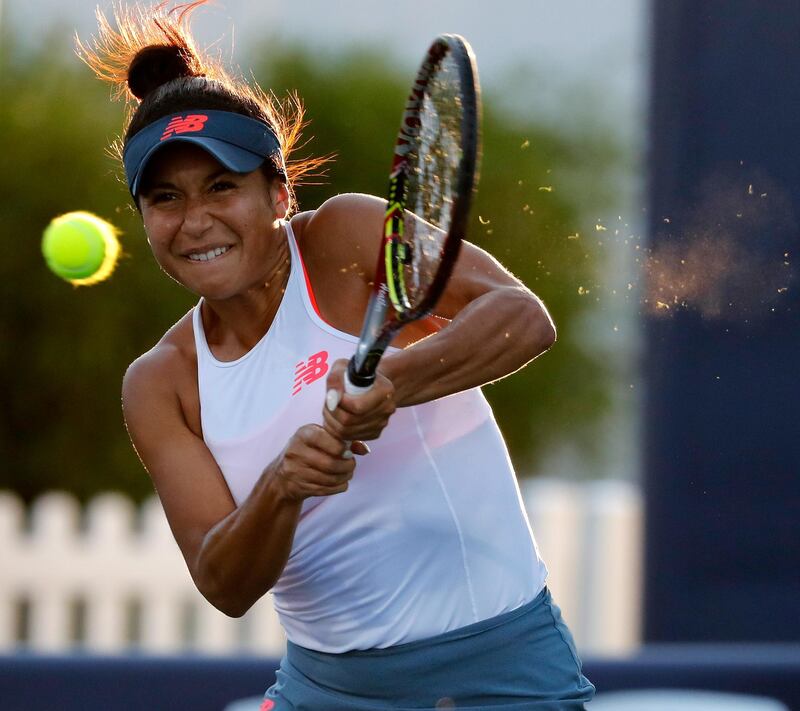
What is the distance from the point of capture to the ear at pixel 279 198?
7.34 feet

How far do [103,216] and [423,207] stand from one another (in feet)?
15.7

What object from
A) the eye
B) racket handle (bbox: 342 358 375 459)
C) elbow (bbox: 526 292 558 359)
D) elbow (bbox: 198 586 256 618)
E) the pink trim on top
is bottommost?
elbow (bbox: 198 586 256 618)

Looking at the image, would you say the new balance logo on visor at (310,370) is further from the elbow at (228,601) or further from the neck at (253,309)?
the elbow at (228,601)

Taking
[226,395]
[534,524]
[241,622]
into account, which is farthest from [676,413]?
[226,395]

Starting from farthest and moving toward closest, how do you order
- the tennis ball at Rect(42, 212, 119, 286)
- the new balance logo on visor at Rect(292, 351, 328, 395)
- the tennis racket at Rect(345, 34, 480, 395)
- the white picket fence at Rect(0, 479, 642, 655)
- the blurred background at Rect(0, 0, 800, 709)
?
the white picket fence at Rect(0, 479, 642, 655), the blurred background at Rect(0, 0, 800, 709), the tennis ball at Rect(42, 212, 119, 286), the new balance logo on visor at Rect(292, 351, 328, 395), the tennis racket at Rect(345, 34, 480, 395)

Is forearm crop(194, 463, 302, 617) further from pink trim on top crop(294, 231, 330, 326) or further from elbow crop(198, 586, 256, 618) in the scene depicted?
pink trim on top crop(294, 231, 330, 326)

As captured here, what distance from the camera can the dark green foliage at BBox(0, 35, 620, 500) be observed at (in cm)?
666

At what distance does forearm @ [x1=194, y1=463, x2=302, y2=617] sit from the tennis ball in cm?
78

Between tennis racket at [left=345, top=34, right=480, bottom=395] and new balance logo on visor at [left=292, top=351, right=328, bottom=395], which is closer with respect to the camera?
tennis racket at [left=345, top=34, right=480, bottom=395]

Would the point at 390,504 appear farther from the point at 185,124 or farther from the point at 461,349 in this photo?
the point at 185,124

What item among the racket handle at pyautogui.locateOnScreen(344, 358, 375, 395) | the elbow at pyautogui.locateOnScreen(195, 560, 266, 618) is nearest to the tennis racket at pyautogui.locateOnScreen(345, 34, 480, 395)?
the racket handle at pyautogui.locateOnScreen(344, 358, 375, 395)

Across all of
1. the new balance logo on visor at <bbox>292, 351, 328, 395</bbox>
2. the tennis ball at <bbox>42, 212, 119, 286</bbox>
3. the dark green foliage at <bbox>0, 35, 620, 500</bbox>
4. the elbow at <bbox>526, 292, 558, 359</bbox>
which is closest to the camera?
the elbow at <bbox>526, 292, 558, 359</bbox>

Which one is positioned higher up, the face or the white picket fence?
the face

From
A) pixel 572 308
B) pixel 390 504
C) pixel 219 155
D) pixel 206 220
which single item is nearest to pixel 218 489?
pixel 390 504
